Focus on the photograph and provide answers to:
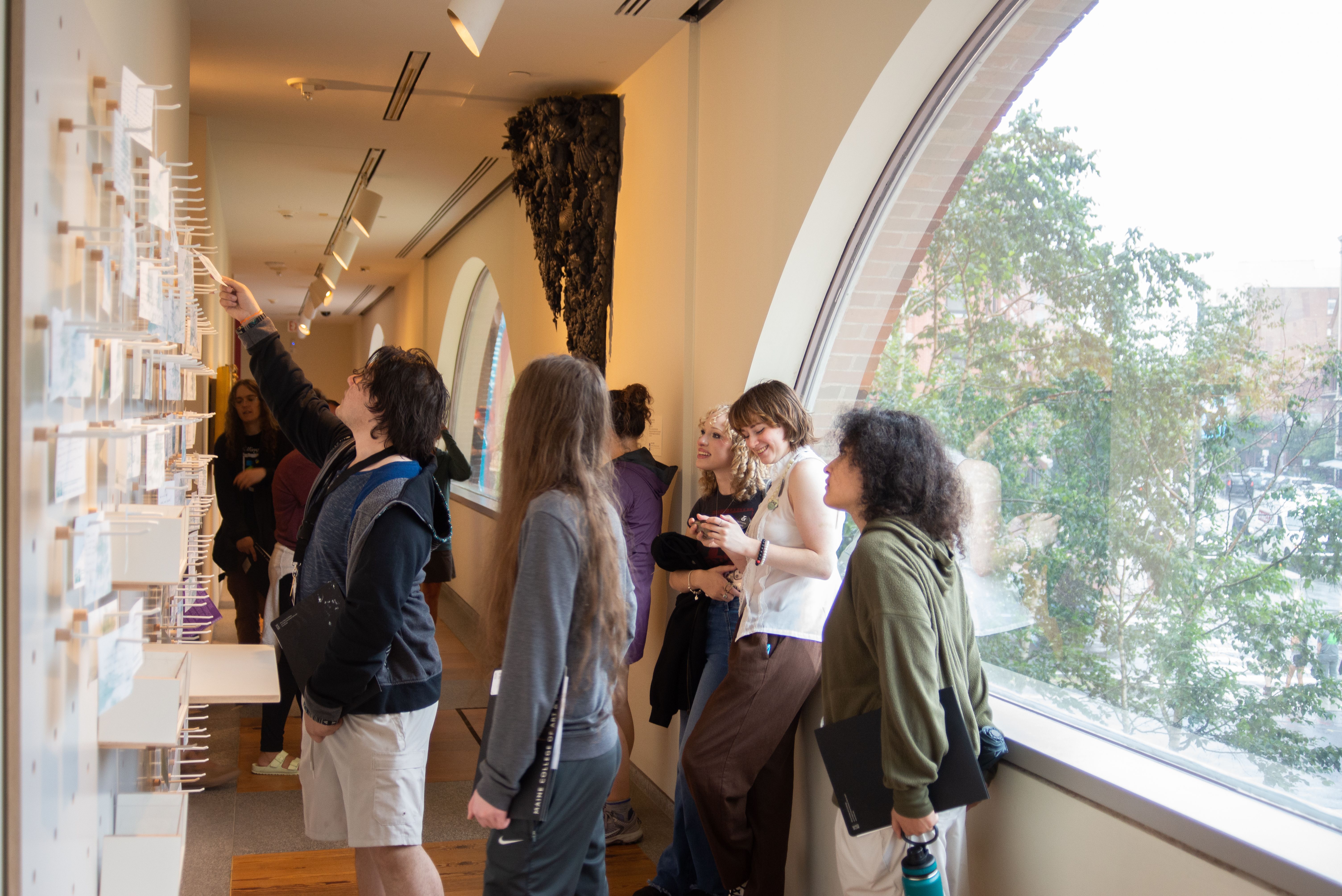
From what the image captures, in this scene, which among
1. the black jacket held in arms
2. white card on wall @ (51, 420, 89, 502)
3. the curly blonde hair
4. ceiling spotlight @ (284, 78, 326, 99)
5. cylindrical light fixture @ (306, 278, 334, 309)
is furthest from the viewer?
cylindrical light fixture @ (306, 278, 334, 309)

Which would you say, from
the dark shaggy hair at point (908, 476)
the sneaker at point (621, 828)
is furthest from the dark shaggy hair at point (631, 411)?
the dark shaggy hair at point (908, 476)

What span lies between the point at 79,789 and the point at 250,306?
142 centimetres

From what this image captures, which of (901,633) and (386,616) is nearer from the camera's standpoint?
(901,633)

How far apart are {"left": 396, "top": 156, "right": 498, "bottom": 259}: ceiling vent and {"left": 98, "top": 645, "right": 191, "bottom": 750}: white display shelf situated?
17.8 feet

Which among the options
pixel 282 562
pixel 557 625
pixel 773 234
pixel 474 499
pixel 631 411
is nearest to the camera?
pixel 557 625

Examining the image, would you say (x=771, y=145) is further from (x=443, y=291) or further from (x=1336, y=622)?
(x=443, y=291)

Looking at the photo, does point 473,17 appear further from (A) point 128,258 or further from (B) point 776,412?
(A) point 128,258

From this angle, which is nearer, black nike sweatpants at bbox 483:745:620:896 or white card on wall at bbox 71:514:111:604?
white card on wall at bbox 71:514:111:604

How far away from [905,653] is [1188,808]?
0.56m

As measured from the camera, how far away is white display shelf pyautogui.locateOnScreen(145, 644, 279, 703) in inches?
72.2

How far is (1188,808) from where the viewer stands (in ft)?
5.87

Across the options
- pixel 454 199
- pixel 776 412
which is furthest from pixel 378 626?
pixel 454 199

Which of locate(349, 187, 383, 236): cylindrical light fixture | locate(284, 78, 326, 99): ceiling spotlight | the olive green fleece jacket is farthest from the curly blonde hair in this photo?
locate(349, 187, 383, 236): cylindrical light fixture

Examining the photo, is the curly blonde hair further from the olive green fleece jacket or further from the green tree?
the olive green fleece jacket
